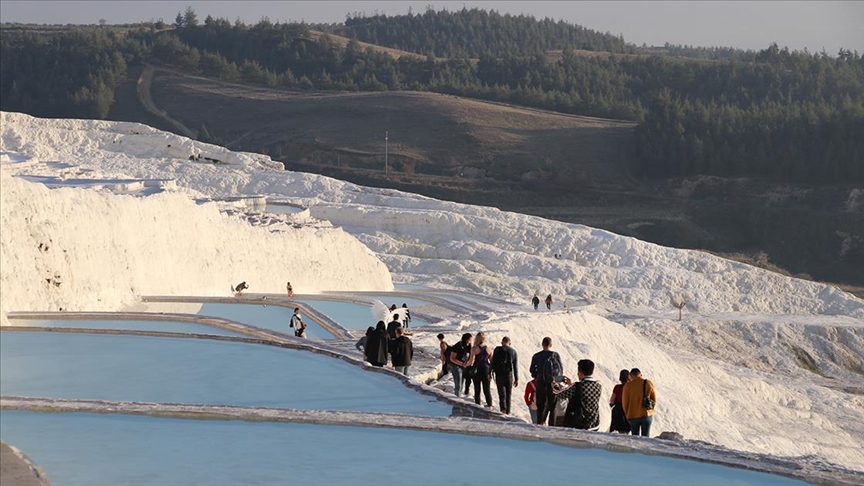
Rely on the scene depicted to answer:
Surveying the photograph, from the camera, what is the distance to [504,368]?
11.3 m

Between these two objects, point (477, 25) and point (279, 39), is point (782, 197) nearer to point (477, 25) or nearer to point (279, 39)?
point (279, 39)

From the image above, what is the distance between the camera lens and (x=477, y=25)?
493 feet

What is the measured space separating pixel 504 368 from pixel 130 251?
9120mm

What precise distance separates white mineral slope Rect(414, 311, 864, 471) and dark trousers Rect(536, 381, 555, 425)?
17.7 ft

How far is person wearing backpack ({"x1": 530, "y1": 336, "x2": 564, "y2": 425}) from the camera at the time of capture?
10367 mm

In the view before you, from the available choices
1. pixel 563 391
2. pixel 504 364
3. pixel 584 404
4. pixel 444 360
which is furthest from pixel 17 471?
pixel 444 360

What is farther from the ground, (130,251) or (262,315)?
(130,251)

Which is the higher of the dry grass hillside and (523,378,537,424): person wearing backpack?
the dry grass hillside

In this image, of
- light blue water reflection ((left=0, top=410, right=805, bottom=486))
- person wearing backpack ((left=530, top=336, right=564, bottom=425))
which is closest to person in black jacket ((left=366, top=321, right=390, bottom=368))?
person wearing backpack ((left=530, top=336, right=564, bottom=425))

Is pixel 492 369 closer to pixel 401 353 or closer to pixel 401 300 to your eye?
pixel 401 353

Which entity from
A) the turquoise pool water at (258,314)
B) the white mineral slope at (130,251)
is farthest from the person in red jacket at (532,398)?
the turquoise pool water at (258,314)

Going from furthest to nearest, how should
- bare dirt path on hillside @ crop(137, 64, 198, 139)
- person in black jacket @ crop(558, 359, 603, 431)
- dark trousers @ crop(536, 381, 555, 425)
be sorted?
bare dirt path on hillside @ crop(137, 64, 198, 139)
dark trousers @ crop(536, 381, 555, 425)
person in black jacket @ crop(558, 359, 603, 431)

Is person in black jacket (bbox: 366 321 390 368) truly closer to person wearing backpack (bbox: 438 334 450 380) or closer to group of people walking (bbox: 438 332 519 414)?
group of people walking (bbox: 438 332 519 414)

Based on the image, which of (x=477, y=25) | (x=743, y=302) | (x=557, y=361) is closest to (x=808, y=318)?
(x=743, y=302)
